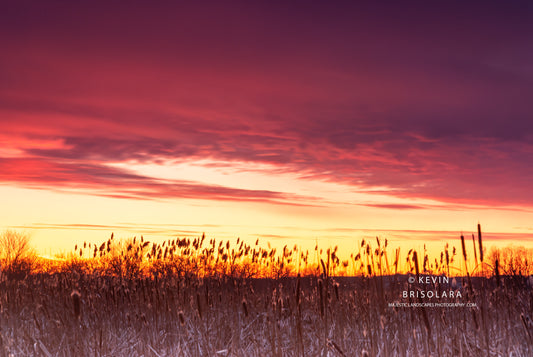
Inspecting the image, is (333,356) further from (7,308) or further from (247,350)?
(7,308)

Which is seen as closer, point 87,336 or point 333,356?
point 333,356

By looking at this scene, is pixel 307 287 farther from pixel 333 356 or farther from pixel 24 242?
pixel 24 242

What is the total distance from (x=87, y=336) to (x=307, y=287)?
630cm

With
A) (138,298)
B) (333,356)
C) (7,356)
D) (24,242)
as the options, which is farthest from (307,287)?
(24,242)

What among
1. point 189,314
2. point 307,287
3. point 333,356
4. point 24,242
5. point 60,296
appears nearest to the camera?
point 333,356

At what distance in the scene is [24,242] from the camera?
37.9 metres

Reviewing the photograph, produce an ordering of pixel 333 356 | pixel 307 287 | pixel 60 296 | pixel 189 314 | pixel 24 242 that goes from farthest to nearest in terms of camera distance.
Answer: pixel 24 242, pixel 307 287, pixel 60 296, pixel 189 314, pixel 333 356

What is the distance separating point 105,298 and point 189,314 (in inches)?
85.9

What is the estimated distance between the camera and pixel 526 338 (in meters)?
7.26

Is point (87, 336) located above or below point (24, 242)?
below

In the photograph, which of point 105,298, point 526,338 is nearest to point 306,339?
point 526,338

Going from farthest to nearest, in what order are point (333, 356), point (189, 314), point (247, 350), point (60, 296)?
point (60, 296), point (189, 314), point (247, 350), point (333, 356)

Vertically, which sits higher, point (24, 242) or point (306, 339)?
point (24, 242)

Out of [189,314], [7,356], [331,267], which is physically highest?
[331,267]
